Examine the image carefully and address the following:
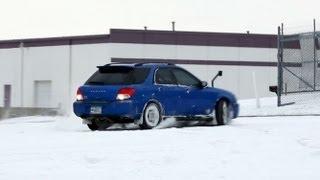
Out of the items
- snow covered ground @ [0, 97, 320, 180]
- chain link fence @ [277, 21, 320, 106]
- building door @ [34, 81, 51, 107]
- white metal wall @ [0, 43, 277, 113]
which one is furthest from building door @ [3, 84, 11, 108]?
snow covered ground @ [0, 97, 320, 180]

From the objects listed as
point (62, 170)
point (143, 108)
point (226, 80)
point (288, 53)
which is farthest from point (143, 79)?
point (226, 80)

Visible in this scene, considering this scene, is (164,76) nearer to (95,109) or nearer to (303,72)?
(95,109)

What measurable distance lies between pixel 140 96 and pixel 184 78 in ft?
6.45

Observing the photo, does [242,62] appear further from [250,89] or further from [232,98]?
[232,98]

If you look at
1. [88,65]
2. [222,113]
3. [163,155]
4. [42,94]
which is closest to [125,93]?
[222,113]

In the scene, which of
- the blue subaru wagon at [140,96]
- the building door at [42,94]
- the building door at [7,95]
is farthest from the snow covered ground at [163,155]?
the building door at [7,95]

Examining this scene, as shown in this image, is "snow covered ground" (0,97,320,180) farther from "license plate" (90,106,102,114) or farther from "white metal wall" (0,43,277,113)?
"white metal wall" (0,43,277,113)

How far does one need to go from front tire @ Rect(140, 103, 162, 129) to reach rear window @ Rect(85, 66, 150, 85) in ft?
1.82

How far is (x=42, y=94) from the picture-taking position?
47906mm

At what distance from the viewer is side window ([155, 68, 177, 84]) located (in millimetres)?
14581

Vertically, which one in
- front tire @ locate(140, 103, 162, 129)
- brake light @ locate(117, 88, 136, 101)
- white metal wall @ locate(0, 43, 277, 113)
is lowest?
front tire @ locate(140, 103, 162, 129)

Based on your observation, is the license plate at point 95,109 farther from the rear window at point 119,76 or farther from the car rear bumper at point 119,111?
the rear window at point 119,76

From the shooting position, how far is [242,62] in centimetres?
4803

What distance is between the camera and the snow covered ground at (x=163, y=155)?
836 cm
